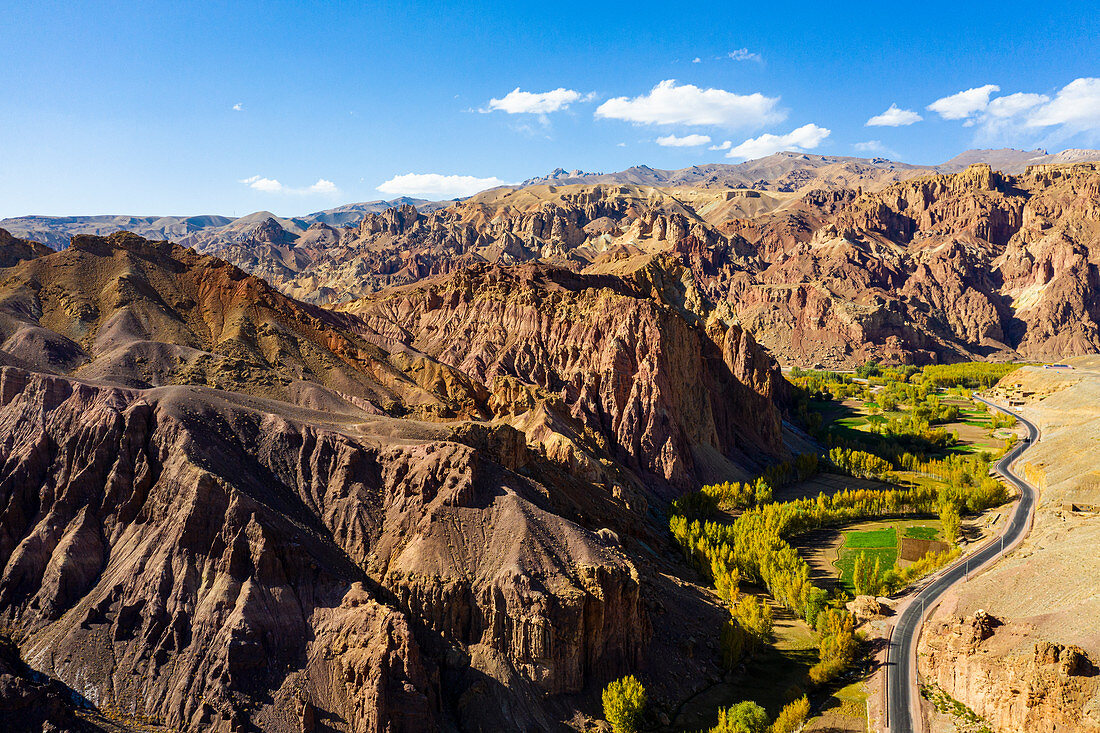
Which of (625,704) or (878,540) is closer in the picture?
(625,704)

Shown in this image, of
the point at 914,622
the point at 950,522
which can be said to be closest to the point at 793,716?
the point at 914,622

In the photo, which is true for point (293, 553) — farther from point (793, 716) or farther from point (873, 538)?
point (873, 538)

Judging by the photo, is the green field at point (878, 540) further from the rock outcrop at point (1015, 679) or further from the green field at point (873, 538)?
the rock outcrop at point (1015, 679)

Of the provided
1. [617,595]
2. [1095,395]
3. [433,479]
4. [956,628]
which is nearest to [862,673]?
[956,628]

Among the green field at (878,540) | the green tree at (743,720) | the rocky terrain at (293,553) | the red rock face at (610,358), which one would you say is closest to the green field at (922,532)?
the green field at (878,540)

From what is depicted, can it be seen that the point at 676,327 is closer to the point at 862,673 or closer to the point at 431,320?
the point at 431,320

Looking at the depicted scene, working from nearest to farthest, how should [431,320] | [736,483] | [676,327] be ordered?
[736,483]
[676,327]
[431,320]

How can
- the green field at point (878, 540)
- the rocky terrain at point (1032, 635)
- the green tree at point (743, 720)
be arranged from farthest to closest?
1. the green field at point (878, 540)
2. the green tree at point (743, 720)
3. the rocky terrain at point (1032, 635)
